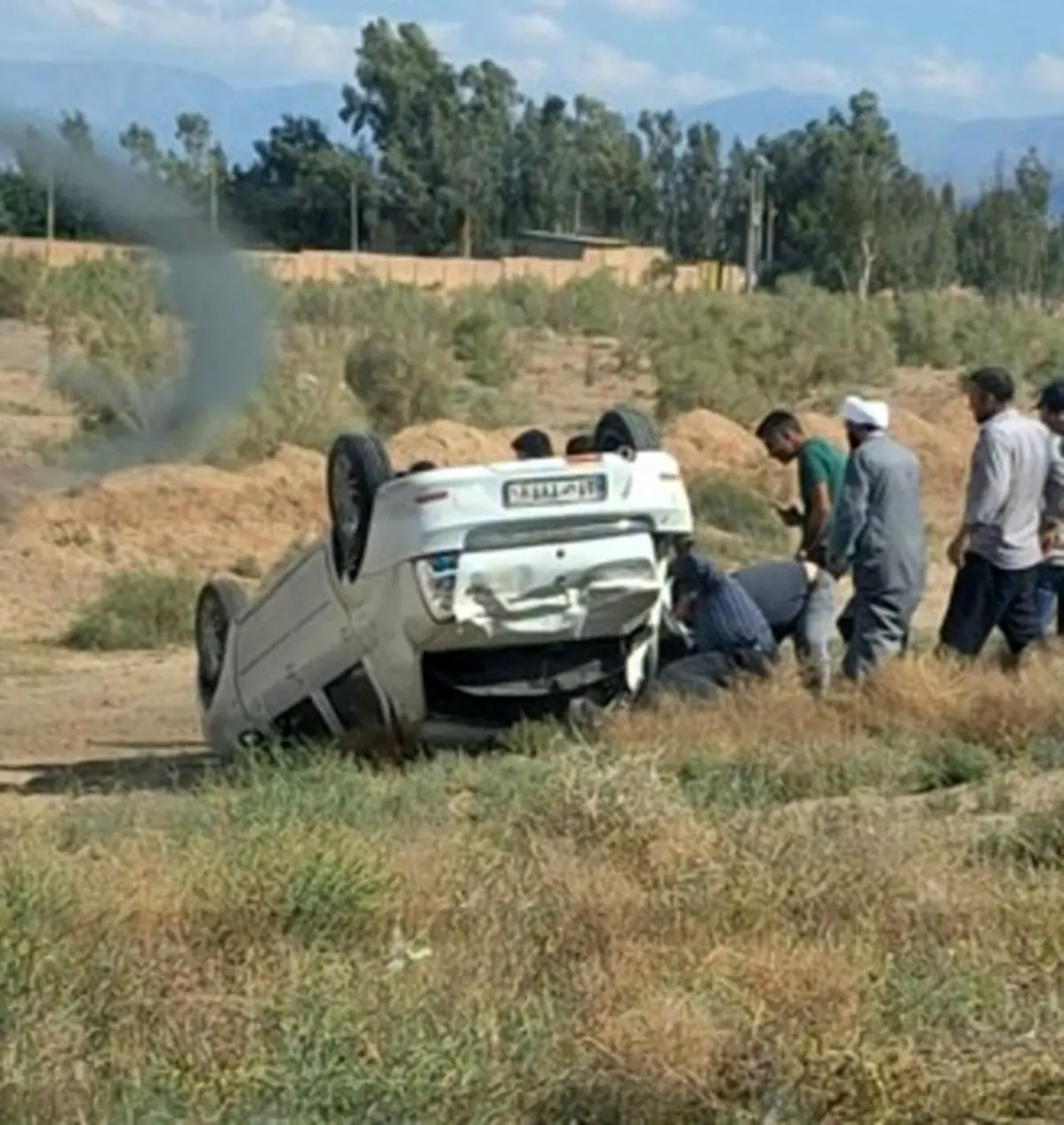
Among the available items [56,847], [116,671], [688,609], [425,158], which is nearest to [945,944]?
[56,847]

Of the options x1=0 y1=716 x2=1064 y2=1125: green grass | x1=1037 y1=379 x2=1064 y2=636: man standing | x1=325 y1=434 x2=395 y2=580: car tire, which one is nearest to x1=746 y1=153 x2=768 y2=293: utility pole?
x1=1037 y1=379 x2=1064 y2=636: man standing

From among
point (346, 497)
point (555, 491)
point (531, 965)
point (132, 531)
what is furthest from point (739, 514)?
point (531, 965)

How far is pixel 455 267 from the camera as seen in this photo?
6644cm

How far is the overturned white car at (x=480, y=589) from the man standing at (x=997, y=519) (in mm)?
1512

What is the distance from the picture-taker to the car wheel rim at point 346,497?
1173cm

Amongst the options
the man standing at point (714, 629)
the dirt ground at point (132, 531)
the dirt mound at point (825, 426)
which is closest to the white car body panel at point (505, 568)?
the man standing at point (714, 629)

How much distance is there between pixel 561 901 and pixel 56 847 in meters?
2.24

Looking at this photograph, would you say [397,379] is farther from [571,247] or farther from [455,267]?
[571,247]

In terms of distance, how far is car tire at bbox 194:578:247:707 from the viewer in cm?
1388

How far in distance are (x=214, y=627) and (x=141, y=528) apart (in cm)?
Result: 1079

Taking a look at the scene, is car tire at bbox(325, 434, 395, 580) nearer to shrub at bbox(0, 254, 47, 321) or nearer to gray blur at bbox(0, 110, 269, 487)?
gray blur at bbox(0, 110, 269, 487)

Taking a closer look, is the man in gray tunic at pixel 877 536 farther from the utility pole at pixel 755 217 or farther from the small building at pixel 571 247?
the small building at pixel 571 247

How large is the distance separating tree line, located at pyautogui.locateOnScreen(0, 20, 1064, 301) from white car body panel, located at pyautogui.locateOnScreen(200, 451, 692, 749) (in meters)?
→ 44.7

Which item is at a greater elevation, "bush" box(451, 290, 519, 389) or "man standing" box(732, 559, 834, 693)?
"man standing" box(732, 559, 834, 693)
